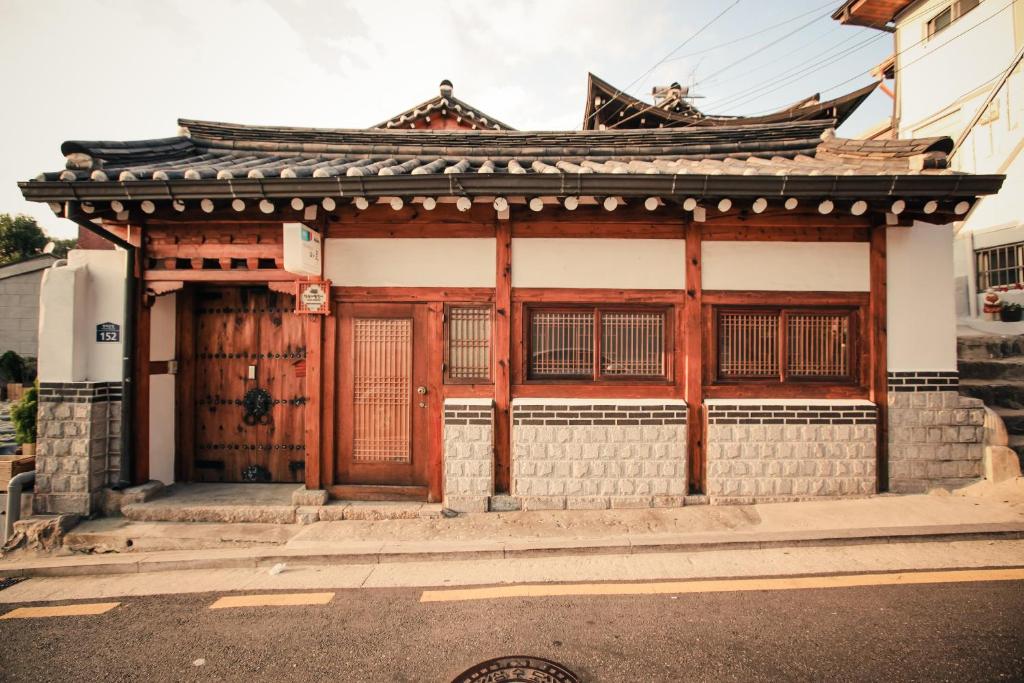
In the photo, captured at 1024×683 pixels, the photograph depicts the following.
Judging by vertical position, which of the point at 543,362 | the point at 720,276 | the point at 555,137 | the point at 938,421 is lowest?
the point at 938,421

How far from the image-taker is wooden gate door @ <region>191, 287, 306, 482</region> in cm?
656

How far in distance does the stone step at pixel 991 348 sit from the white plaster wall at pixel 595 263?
6162 millimetres

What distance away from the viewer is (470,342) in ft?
19.1

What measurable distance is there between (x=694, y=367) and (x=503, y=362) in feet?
7.72

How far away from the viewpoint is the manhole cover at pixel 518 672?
2.85m

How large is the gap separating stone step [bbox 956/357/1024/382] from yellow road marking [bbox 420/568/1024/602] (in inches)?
183

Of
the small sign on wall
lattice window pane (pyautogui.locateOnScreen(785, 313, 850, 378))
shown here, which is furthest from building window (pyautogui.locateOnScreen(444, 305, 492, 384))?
the small sign on wall

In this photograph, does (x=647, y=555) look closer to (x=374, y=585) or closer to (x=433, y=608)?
(x=433, y=608)

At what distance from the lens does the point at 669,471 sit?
561 centimetres

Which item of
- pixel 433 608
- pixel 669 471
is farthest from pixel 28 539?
pixel 669 471

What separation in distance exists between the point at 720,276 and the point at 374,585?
16.8 ft

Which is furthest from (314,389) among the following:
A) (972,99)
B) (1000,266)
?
(972,99)

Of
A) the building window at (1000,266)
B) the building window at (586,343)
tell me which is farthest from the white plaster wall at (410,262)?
the building window at (1000,266)

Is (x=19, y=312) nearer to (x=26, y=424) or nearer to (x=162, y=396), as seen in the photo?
(x=26, y=424)
